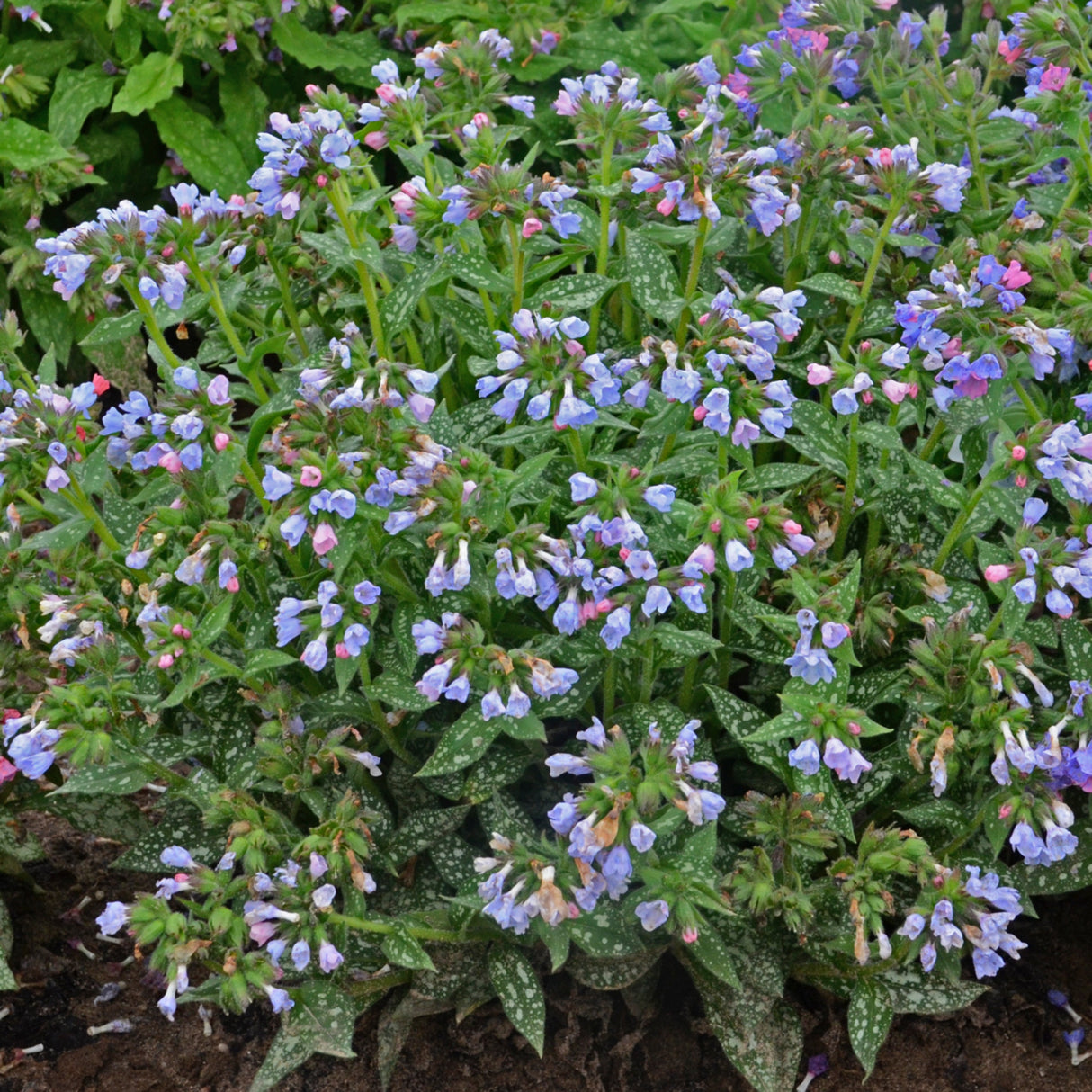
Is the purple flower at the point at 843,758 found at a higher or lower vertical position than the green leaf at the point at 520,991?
higher

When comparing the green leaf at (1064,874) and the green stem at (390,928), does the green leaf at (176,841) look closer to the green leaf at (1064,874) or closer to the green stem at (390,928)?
the green stem at (390,928)

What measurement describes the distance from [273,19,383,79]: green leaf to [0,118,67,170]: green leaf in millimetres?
815

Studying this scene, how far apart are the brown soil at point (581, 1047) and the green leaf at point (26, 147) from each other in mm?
2479

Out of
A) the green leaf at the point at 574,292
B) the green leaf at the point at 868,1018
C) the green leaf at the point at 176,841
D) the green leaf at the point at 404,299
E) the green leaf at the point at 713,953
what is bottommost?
the green leaf at the point at 868,1018

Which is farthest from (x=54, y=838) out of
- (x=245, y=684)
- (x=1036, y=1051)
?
(x=1036, y=1051)

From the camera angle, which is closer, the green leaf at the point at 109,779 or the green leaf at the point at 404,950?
the green leaf at the point at 404,950

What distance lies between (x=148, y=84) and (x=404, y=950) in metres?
3.07

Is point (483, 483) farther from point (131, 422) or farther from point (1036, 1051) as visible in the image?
point (1036, 1051)

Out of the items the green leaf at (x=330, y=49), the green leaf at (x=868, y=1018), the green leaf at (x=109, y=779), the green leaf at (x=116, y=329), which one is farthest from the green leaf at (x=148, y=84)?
the green leaf at (x=868, y=1018)

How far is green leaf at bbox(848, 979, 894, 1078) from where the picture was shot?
2.36 meters

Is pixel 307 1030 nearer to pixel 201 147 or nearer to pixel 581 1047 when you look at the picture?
pixel 581 1047

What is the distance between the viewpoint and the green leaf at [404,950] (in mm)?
2262

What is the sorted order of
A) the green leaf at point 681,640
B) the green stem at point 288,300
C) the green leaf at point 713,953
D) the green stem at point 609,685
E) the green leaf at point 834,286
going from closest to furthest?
the green leaf at point 681,640, the green leaf at point 713,953, the green stem at point 609,685, the green leaf at point 834,286, the green stem at point 288,300

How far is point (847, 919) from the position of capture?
2.42 meters
